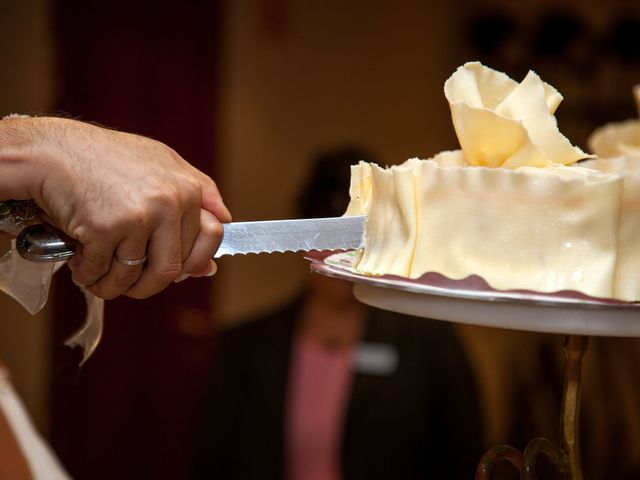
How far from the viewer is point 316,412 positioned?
2326 mm

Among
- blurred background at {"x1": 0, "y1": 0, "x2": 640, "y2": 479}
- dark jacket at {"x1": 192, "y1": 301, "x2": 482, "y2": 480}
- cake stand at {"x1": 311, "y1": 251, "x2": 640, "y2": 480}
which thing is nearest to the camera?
cake stand at {"x1": 311, "y1": 251, "x2": 640, "y2": 480}

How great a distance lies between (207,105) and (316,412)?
1.66 metres

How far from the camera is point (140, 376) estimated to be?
359 centimetres

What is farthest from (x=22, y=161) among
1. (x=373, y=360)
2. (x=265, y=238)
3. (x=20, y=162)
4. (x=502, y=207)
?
(x=373, y=360)

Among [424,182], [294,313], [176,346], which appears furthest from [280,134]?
[424,182]

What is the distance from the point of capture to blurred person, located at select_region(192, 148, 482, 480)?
2.29 m

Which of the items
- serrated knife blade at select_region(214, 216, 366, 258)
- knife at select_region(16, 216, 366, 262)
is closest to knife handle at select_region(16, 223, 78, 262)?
knife at select_region(16, 216, 366, 262)

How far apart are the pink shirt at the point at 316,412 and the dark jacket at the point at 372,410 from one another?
1.1 inches

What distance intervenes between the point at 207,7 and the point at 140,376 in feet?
4.80

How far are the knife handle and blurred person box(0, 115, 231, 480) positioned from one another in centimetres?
1

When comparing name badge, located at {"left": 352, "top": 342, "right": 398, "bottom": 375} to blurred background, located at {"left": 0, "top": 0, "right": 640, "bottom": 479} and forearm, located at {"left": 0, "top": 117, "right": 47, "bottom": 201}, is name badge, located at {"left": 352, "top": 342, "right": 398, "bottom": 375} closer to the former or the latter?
blurred background, located at {"left": 0, "top": 0, "right": 640, "bottom": 479}

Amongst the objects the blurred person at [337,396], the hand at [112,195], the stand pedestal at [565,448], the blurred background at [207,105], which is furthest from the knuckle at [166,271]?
the blurred background at [207,105]

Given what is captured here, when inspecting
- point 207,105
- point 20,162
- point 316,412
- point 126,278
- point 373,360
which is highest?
point 20,162

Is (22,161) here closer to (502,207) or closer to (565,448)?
(502,207)
